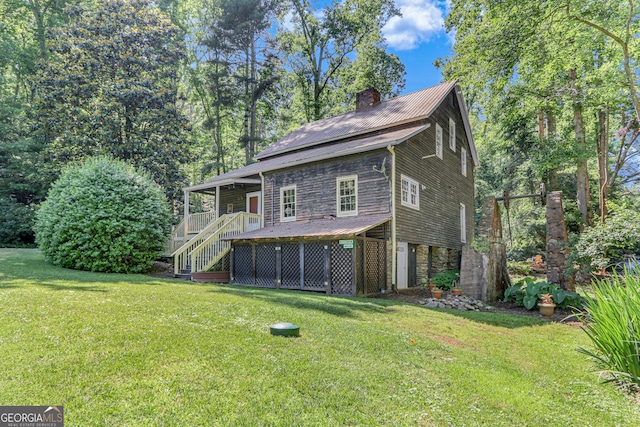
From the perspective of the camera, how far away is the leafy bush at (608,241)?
8.37 m

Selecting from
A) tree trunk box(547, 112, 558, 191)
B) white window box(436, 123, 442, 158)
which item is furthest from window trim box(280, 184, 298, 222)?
tree trunk box(547, 112, 558, 191)

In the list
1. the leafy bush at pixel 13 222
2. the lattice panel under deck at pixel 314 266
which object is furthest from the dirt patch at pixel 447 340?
the leafy bush at pixel 13 222

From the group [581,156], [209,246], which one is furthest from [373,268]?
[581,156]

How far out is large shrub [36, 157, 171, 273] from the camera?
37.9ft

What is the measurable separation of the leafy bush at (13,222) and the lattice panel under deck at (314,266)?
687 inches

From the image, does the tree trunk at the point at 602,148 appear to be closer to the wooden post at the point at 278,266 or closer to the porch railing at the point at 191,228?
the wooden post at the point at 278,266

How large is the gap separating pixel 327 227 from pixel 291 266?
172cm

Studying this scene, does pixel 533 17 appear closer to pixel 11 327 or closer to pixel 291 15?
pixel 11 327

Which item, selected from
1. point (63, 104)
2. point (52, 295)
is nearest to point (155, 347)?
point (52, 295)

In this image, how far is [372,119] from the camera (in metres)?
15.8

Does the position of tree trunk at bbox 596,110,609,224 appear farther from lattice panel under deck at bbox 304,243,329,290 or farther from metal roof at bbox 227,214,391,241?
lattice panel under deck at bbox 304,243,329,290

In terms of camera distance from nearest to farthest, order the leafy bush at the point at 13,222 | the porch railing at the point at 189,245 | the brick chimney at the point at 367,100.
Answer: the porch railing at the point at 189,245
the brick chimney at the point at 367,100
the leafy bush at the point at 13,222

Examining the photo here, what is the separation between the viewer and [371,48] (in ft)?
82.9

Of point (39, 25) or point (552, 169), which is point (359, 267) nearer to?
point (552, 169)
